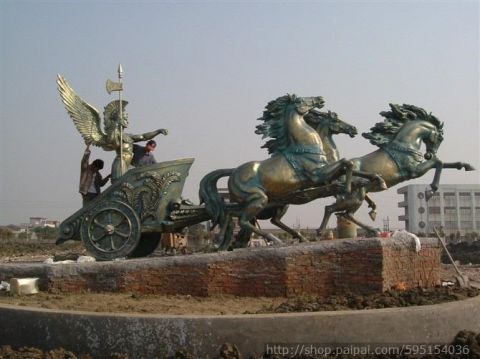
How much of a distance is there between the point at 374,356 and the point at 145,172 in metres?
4.81

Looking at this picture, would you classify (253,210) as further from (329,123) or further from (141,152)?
(141,152)

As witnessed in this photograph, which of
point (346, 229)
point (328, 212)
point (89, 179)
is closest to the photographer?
point (328, 212)

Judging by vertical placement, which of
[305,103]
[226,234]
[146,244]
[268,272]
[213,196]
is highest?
[305,103]

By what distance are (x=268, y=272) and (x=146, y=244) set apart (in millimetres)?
2982

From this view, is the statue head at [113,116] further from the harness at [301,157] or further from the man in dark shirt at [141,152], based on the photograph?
the harness at [301,157]

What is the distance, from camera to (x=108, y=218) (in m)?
8.88

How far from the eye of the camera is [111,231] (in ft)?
29.0

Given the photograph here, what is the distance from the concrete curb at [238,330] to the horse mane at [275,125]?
3850 mm

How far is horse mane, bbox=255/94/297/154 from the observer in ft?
29.4

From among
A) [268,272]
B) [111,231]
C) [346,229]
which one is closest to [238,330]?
[268,272]

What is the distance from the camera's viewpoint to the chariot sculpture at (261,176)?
8.54m

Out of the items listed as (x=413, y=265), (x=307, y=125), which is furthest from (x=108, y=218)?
(x=413, y=265)

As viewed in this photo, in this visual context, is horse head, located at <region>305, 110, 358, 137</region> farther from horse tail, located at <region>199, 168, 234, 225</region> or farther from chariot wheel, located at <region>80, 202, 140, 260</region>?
chariot wheel, located at <region>80, 202, 140, 260</region>

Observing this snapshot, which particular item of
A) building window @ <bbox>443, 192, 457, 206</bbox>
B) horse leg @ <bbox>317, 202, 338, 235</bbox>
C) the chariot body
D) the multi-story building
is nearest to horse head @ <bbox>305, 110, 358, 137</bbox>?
horse leg @ <bbox>317, 202, 338, 235</bbox>
